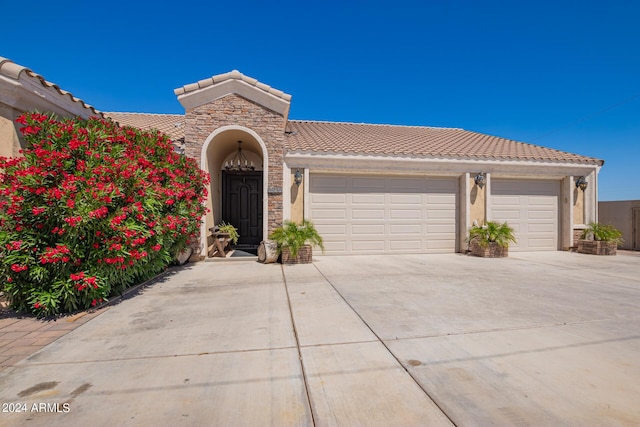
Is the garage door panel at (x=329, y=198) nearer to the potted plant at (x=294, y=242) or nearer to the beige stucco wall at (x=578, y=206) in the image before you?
the potted plant at (x=294, y=242)

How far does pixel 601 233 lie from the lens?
9.01 meters

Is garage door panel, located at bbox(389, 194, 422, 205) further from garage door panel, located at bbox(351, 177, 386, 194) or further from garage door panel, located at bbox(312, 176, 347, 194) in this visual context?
garage door panel, located at bbox(312, 176, 347, 194)

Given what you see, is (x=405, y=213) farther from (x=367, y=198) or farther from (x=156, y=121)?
(x=156, y=121)

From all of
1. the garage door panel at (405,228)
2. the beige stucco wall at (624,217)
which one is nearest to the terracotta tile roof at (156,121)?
the garage door panel at (405,228)

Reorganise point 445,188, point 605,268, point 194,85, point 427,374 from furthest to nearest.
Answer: point 445,188 < point 194,85 < point 605,268 < point 427,374

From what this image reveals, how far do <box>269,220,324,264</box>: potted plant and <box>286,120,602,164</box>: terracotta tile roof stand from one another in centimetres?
246

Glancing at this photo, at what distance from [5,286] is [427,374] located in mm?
5115

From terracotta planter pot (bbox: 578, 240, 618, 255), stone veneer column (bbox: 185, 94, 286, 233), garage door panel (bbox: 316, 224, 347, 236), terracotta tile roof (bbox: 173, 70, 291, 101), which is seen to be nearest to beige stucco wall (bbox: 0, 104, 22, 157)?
stone veneer column (bbox: 185, 94, 286, 233)

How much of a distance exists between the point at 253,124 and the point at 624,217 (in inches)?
580

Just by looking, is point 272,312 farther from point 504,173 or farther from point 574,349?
point 504,173

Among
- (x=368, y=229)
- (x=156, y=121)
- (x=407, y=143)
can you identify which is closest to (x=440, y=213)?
(x=368, y=229)

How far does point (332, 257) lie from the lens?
841cm

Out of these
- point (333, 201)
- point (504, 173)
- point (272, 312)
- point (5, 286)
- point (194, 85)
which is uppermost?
point (194, 85)

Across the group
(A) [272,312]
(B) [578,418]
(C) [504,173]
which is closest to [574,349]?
(B) [578,418]
